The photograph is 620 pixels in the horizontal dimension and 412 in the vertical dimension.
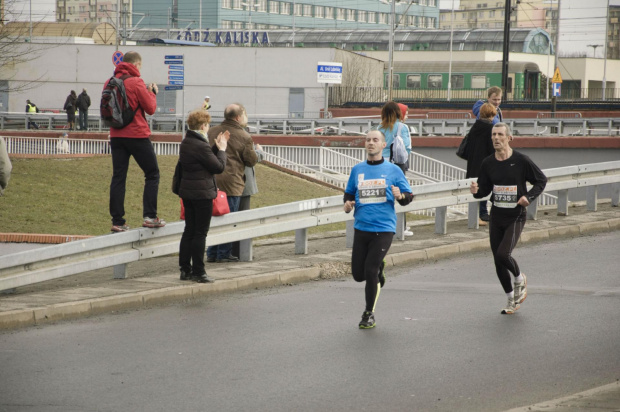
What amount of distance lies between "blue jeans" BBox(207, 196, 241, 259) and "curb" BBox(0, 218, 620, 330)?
114 centimetres

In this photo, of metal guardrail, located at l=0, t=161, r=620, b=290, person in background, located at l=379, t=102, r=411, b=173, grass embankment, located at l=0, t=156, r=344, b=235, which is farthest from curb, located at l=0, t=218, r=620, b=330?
grass embankment, located at l=0, t=156, r=344, b=235

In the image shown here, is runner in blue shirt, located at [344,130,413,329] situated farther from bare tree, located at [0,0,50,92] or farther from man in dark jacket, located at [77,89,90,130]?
man in dark jacket, located at [77,89,90,130]

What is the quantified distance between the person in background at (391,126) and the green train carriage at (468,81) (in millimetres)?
46862

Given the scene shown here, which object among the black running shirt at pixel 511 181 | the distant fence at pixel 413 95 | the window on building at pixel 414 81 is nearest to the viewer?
the black running shirt at pixel 511 181

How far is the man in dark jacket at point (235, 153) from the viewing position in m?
11.5

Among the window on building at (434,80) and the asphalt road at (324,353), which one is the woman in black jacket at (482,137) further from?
the window on building at (434,80)

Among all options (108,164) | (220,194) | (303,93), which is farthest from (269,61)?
(220,194)

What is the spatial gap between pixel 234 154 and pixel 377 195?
10.7ft

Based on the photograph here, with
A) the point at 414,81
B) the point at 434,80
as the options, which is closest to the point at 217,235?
the point at 434,80

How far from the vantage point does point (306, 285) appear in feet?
35.4

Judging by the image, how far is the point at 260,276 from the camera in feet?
34.7

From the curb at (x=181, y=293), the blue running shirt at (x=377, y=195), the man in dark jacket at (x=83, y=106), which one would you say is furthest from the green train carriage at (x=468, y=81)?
the blue running shirt at (x=377, y=195)

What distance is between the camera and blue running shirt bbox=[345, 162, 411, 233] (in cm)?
870

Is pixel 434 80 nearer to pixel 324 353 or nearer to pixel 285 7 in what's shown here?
pixel 285 7
